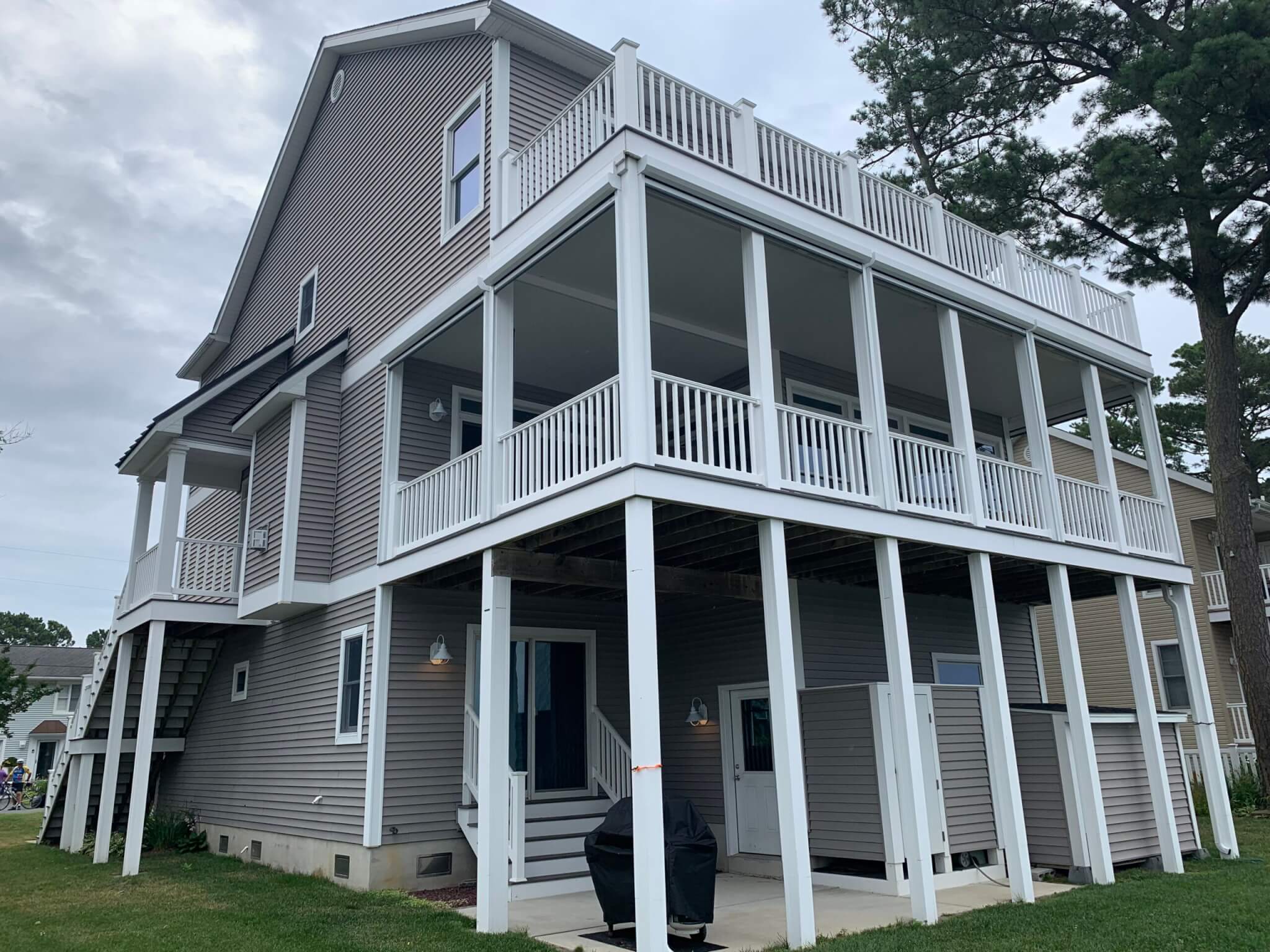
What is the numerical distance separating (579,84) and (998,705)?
8.88 m

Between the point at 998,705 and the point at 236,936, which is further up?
the point at 998,705

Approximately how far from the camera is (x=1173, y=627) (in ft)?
74.1

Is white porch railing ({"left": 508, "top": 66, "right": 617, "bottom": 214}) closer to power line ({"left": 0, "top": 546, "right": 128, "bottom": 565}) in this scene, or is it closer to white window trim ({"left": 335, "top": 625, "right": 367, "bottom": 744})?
white window trim ({"left": 335, "top": 625, "right": 367, "bottom": 744})

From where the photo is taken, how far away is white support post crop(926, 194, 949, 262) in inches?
411

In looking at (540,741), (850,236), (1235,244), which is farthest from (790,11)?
(540,741)

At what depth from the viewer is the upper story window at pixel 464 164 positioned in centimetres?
1122

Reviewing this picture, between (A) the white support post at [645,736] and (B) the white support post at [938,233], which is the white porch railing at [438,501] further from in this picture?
(B) the white support post at [938,233]

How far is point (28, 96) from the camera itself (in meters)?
21.0

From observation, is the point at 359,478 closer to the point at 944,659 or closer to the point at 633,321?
the point at 633,321

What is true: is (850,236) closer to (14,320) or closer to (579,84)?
(579,84)

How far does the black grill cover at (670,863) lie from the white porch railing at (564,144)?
18.9ft

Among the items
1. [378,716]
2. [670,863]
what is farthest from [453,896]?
[670,863]

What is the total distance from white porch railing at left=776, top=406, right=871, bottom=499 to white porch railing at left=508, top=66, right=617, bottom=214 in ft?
9.88

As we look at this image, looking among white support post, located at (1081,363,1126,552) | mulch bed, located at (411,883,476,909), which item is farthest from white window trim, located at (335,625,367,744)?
white support post, located at (1081,363,1126,552)
